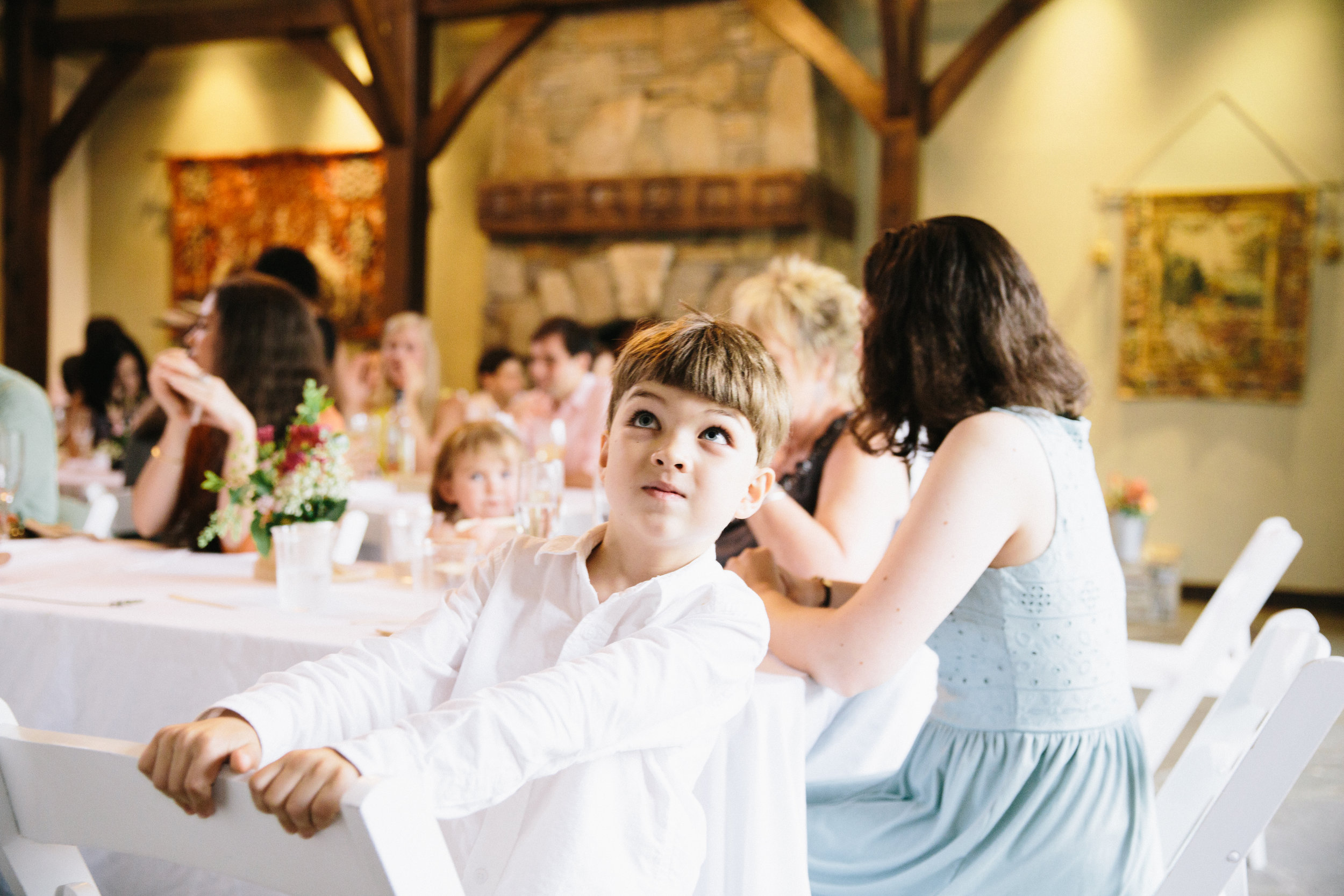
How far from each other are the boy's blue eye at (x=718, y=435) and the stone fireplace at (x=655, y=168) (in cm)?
539

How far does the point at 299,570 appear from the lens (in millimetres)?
1681

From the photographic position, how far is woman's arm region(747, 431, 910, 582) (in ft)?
5.85

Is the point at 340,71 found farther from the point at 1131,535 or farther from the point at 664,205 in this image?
the point at 1131,535

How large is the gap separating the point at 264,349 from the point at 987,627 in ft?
6.07

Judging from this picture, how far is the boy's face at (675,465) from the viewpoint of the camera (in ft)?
3.74

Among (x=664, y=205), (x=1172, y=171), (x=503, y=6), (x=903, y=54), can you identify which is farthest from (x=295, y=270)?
(x=1172, y=171)

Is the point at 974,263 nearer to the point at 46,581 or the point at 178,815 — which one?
the point at 178,815

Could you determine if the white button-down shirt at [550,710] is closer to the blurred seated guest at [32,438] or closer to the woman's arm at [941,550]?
the woman's arm at [941,550]

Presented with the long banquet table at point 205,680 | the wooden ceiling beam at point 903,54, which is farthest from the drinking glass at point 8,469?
the wooden ceiling beam at point 903,54

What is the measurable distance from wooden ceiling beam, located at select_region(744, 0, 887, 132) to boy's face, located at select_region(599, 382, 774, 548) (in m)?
5.08

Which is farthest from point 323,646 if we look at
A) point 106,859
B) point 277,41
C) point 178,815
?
point 277,41

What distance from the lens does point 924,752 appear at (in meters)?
1.46

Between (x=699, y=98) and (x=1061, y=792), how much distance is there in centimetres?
626

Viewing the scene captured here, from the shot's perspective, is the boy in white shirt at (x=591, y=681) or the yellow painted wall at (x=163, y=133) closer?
the boy in white shirt at (x=591, y=681)
